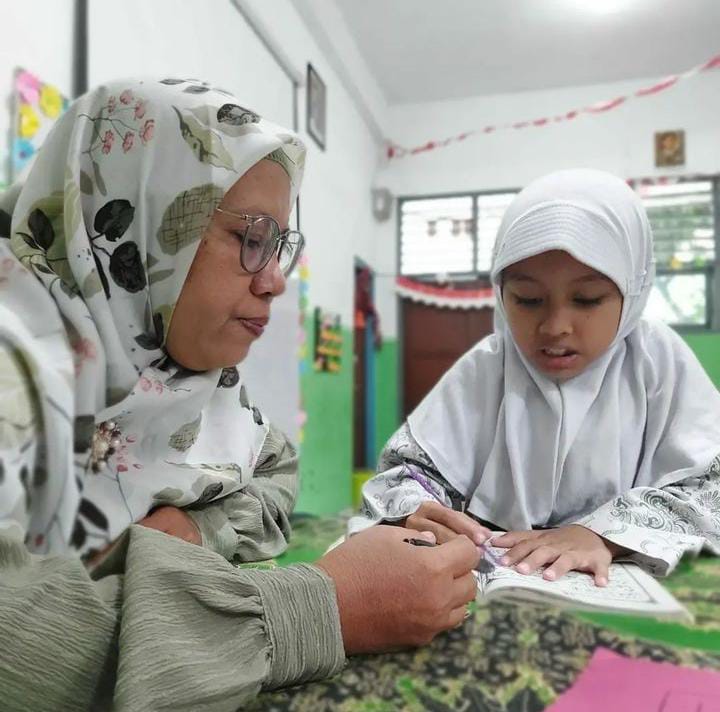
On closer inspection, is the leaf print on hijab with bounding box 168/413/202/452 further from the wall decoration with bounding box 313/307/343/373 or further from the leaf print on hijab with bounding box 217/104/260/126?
the wall decoration with bounding box 313/307/343/373

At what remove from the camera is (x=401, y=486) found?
38.8 inches

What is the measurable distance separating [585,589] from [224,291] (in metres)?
0.53

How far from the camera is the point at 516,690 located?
19.0 inches

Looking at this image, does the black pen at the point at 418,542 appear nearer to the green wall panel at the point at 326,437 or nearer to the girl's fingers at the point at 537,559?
the girl's fingers at the point at 537,559

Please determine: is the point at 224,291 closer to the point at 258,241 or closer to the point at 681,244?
the point at 258,241

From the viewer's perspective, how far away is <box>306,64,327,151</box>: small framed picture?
3.45m

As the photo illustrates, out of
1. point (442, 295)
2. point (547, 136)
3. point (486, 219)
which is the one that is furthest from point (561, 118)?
point (442, 295)

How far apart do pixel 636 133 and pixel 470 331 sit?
174 cm

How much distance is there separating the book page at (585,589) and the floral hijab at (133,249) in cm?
36

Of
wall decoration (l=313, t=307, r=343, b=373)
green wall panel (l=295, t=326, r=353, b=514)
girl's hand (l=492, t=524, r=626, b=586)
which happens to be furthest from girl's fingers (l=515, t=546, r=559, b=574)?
wall decoration (l=313, t=307, r=343, b=373)

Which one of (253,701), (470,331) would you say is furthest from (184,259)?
(470,331)

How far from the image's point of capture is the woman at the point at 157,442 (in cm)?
48

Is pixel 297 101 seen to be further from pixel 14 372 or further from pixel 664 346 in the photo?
pixel 14 372

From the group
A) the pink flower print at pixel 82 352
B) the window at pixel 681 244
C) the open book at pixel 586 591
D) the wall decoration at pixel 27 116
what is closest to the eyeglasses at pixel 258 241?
the pink flower print at pixel 82 352
